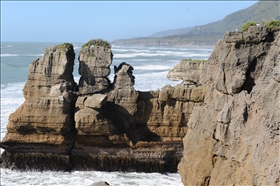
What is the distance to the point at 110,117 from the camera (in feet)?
58.4

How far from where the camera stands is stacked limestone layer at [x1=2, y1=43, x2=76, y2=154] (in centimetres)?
1714

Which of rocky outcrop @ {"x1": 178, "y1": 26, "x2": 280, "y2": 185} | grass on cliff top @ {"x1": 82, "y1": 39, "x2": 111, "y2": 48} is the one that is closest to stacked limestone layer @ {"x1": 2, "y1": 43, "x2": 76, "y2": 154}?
grass on cliff top @ {"x1": 82, "y1": 39, "x2": 111, "y2": 48}

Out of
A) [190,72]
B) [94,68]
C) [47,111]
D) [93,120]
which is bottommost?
[93,120]

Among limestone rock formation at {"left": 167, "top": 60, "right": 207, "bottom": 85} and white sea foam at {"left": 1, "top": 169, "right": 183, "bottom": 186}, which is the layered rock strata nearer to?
white sea foam at {"left": 1, "top": 169, "right": 183, "bottom": 186}

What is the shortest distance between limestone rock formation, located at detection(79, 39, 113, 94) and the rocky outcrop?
7759 millimetres

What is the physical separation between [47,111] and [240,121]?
36.7 ft

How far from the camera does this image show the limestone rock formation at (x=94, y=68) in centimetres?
1834

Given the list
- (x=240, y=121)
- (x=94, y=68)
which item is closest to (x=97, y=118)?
(x=94, y=68)

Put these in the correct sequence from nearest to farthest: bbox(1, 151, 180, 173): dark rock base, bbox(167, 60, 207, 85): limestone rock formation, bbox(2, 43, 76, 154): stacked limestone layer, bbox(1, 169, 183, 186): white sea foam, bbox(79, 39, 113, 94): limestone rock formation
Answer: bbox(1, 169, 183, 186): white sea foam, bbox(2, 43, 76, 154): stacked limestone layer, bbox(1, 151, 180, 173): dark rock base, bbox(79, 39, 113, 94): limestone rock formation, bbox(167, 60, 207, 85): limestone rock formation

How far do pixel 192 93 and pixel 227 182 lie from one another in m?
9.15

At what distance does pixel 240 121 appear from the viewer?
8.58 meters

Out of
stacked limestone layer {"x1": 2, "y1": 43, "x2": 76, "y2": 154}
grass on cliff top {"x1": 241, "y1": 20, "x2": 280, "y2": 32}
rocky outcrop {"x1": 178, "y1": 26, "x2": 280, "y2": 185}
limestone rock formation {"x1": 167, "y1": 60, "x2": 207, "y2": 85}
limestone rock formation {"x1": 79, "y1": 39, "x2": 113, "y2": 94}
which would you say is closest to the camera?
rocky outcrop {"x1": 178, "y1": 26, "x2": 280, "y2": 185}

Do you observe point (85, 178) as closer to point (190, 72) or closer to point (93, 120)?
point (93, 120)

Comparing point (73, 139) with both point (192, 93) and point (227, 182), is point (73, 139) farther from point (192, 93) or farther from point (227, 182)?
point (227, 182)
